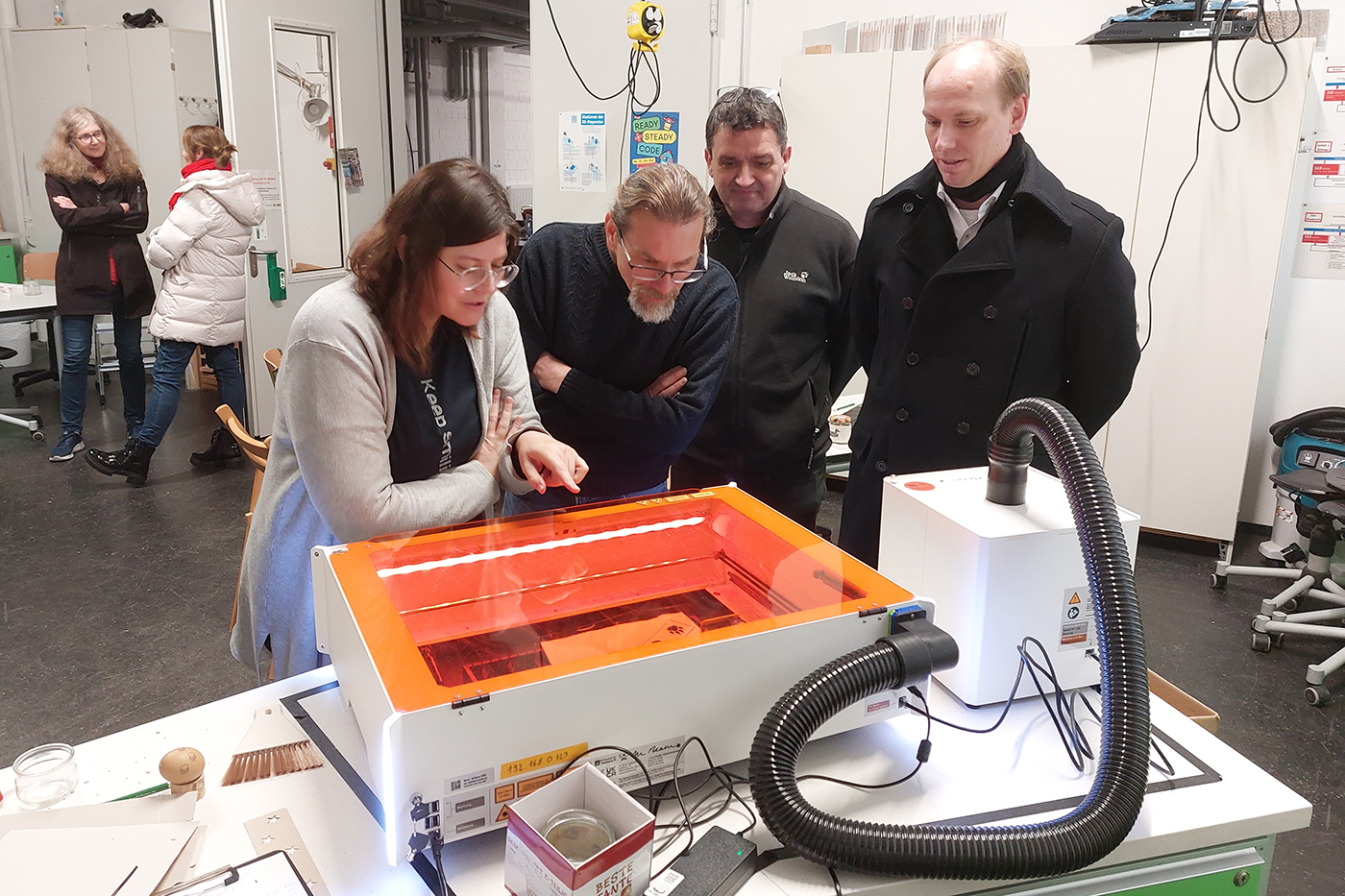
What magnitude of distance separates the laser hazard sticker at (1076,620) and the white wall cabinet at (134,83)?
18.5 ft

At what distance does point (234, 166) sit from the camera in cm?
436

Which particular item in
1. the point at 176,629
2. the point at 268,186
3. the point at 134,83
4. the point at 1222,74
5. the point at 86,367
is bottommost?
the point at 176,629

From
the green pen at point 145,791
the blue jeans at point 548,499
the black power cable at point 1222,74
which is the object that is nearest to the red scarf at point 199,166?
the blue jeans at point 548,499

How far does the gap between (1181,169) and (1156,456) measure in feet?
3.54

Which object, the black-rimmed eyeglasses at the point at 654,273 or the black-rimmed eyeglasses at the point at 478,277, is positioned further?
the black-rimmed eyeglasses at the point at 654,273

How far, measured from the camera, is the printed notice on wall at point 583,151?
13.3ft

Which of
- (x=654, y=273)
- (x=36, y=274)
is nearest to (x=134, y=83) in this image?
(x=36, y=274)

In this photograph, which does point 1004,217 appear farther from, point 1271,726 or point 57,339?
point 57,339

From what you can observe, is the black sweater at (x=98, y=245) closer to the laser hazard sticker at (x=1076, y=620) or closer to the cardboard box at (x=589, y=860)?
the cardboard box at (x=589, y=860)

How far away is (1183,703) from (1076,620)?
32 cm

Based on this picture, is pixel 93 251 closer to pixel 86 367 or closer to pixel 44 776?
pixel 86 367

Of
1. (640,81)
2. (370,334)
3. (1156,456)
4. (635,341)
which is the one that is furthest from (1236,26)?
(370,334)

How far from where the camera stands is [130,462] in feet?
14.0

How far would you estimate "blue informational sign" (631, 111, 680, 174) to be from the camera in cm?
391
